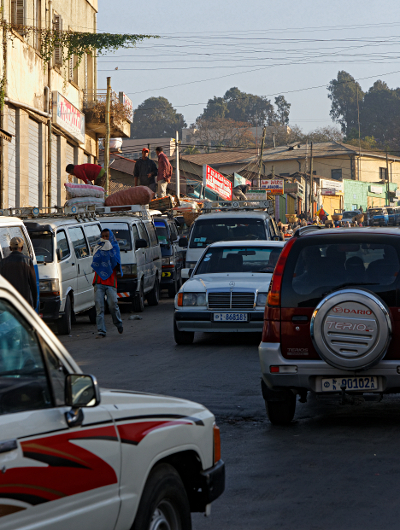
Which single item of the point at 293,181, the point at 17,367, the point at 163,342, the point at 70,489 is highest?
the point at 293,181

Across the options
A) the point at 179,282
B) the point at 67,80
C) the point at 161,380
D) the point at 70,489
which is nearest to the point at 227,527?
the point at 70,489

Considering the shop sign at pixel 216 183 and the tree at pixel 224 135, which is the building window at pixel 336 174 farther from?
the shop sign at pixel 216 183

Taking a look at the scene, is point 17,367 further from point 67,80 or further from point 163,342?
point 67,80

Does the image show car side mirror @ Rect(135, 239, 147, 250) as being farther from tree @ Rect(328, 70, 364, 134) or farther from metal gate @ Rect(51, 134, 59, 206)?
tree @ Rect(328, 70, 364, 134)

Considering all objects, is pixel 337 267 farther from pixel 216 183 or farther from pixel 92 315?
pixel 216 183

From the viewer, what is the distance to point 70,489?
115 inches

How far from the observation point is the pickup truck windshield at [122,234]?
18.3m

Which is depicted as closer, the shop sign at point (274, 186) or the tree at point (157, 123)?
the shop sign at point (274, 186)

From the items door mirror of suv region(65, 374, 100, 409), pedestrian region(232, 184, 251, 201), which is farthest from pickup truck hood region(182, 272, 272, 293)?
pedestrian region(232, 184, 251, 201)

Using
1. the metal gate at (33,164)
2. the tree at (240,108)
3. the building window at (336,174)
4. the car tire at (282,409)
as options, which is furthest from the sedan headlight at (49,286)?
the tree at (240,108)

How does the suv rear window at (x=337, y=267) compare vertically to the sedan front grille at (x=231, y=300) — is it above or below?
above

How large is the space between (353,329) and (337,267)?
73 centimetres

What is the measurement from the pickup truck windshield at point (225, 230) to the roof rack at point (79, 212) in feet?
7.80

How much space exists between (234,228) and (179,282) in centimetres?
668
